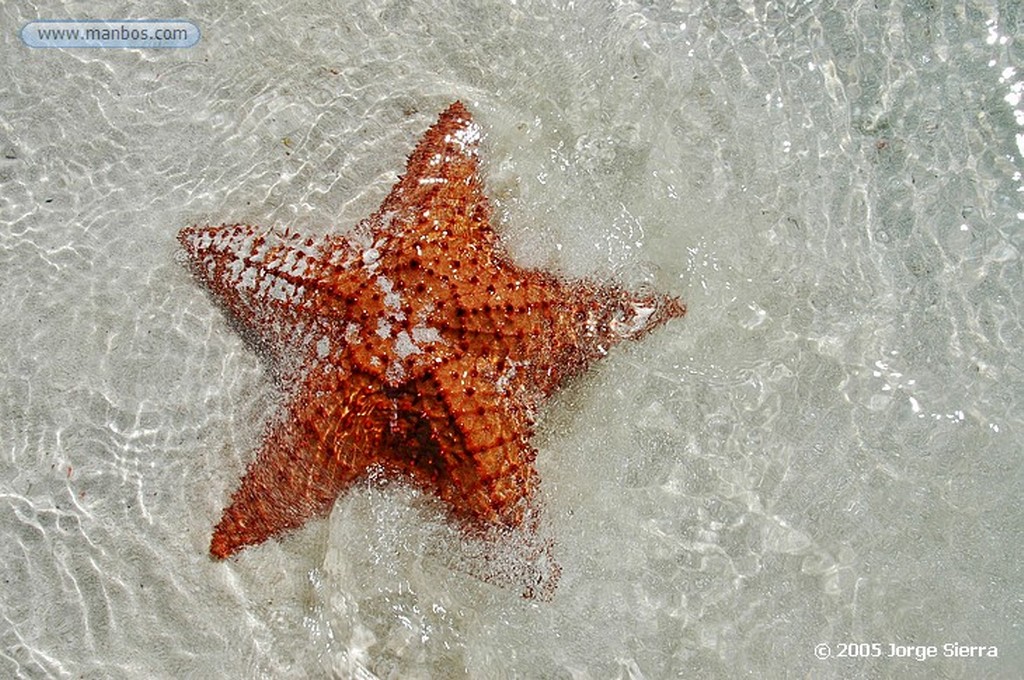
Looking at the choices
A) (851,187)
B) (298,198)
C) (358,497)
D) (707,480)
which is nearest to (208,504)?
(358,497)

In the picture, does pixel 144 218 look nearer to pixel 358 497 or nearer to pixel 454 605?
pixel 358 497

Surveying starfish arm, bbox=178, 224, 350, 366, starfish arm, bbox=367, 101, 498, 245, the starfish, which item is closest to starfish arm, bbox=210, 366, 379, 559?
the starfish

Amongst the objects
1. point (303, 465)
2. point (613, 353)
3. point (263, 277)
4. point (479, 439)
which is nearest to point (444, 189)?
point (263, 277)

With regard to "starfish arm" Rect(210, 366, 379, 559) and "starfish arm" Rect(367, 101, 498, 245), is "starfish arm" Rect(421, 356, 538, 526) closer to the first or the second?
"starfish arm" Rect(210, 366, 379, 559)

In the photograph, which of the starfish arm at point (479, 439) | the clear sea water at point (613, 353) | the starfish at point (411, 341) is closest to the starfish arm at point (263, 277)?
the starfish at point (411, 341)

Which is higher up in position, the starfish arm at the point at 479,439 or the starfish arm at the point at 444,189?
the starfish arm at the point at 444,189

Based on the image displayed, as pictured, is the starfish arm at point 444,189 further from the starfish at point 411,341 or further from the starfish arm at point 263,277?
the starfish arm at point 263,277

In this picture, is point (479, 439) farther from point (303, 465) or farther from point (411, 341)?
point (303, 465)
